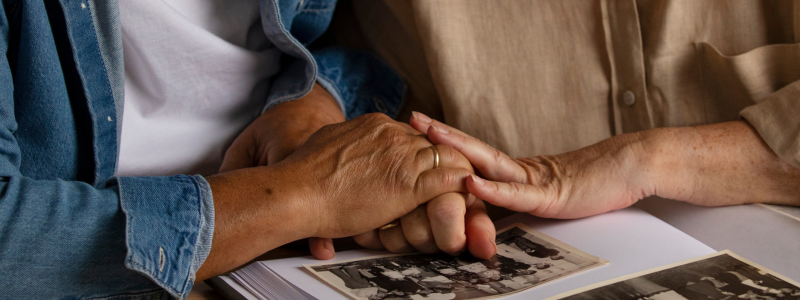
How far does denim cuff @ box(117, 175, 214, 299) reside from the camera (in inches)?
21.9

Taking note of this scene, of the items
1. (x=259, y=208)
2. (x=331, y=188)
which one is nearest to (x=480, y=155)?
(x=331, y=188)

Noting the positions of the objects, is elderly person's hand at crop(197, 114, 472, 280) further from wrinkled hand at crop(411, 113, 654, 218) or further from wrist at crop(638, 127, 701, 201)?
wrist at crop(638, 127, 701, 201)

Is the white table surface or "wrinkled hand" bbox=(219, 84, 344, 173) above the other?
"wrinkled hand" bbox=(219, 84, 344, 173)

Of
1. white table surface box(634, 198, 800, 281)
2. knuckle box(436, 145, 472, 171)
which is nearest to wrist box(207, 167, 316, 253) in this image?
knuckle box(436, 145, 472, 171)

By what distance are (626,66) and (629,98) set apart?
6 cm

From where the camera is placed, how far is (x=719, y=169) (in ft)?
2.67

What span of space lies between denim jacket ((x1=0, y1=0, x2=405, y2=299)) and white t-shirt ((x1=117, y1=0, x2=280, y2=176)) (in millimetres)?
99

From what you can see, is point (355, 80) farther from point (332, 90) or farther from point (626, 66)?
point (626, 66)

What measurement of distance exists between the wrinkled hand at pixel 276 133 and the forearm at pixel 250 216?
19 cm

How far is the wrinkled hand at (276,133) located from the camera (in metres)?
0.90

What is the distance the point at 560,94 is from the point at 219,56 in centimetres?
68

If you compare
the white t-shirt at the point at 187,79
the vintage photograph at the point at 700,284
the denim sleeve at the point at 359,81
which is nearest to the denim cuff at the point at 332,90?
the denim sleeve at the point at 359,81

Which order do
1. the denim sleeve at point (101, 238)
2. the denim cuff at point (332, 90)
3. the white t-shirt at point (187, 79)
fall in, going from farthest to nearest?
the denim cuff at point (332, 90) < the white t-shirt at point (187, 79) < the denim sleeve at point (101, 238)

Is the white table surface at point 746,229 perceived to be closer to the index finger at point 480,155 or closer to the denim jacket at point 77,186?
the index finger at point 480,155
